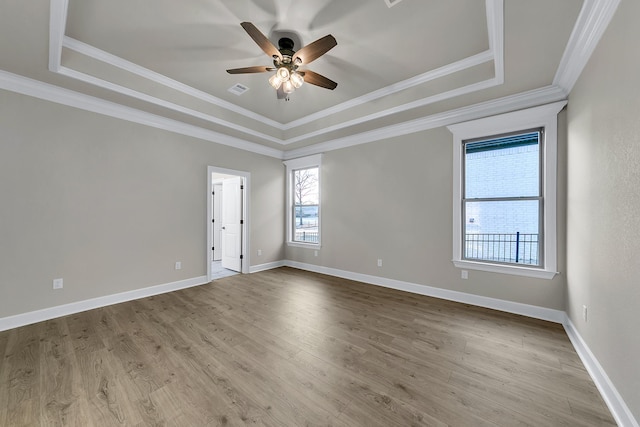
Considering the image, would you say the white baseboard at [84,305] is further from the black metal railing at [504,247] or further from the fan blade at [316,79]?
the black metal railing at [504,247]

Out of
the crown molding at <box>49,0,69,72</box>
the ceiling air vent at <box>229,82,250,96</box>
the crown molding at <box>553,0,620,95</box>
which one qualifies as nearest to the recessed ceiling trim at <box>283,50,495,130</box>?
the crown molding at <box>553,0,620,95</box>

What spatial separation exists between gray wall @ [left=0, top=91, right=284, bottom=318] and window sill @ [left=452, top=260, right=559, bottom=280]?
170 inches

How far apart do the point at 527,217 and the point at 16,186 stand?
6.14 meters

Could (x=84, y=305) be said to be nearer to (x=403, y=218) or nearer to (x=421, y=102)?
(x=403, y=218)

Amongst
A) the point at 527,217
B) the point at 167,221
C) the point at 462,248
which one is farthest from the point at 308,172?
the point at 527,217

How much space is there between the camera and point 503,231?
332cm

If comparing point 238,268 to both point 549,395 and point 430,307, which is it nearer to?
point 430,307

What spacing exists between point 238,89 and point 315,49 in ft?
5.69

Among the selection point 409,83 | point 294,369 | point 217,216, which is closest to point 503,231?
point 409,83

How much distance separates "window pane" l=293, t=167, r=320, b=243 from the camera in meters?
5.45

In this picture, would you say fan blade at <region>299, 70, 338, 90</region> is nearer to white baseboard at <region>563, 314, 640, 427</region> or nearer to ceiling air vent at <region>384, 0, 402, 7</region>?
ceiling air vent at <region>384, 0, 402, 7</region>

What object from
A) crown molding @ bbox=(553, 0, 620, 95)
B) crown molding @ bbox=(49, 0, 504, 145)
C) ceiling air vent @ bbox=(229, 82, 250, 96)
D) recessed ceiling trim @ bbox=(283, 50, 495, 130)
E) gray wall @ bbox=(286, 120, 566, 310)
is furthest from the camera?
ceiling air vent @ bbox=(229, 82, 250, 96)

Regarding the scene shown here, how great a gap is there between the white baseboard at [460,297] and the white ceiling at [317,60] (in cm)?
253

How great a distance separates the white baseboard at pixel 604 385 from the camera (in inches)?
56.4
